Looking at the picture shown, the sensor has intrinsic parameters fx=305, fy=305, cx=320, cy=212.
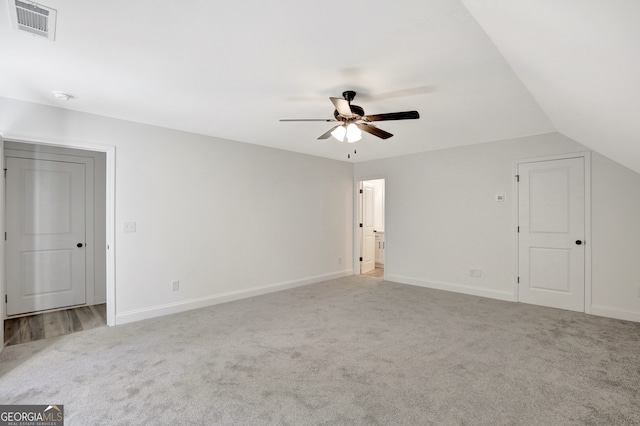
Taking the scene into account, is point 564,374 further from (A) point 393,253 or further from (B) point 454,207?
(A) point 393,253

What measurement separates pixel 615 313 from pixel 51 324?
22.3 ft

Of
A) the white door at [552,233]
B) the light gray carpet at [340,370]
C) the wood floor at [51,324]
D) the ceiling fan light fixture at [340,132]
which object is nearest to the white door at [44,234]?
the wood floor at [51,324]

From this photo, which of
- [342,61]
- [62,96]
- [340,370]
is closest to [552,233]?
[340,370]

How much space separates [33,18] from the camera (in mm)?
1748

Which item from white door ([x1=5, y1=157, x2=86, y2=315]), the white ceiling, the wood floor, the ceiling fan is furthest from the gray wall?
white door ([x1=5, y1=157, x2=86, y2=315])

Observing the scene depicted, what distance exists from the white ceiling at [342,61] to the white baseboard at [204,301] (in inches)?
92.3

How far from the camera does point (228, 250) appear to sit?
454 centimetres

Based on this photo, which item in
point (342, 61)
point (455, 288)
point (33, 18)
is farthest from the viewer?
point (455, 288)

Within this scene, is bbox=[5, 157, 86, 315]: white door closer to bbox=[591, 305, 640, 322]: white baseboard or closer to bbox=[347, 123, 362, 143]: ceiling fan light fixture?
bbox=[347, 123, 362, 143]: ceiling fan light fixture

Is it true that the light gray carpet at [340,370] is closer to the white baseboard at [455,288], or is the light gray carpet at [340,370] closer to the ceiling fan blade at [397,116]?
the white baseboard at [455,288]

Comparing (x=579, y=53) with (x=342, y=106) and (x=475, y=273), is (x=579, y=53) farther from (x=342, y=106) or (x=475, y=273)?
(x=475, y=273)

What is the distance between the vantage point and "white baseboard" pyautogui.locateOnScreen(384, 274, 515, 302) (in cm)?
456

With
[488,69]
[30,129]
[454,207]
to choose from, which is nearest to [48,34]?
[30,129]

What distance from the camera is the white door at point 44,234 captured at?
389 cm
